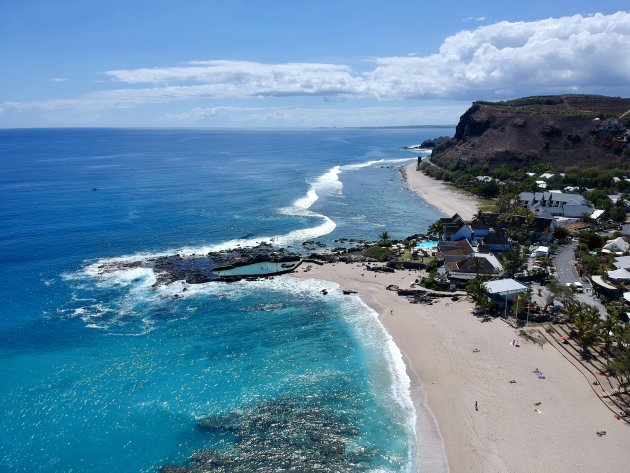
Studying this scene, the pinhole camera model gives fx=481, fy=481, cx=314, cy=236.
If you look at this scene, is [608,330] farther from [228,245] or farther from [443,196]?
[443,196]

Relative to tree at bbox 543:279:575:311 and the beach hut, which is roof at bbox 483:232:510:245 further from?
tree at bbox 543:279:575:311

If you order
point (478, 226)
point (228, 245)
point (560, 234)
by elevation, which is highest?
point (478, 226)

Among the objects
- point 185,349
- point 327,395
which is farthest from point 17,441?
point 327,395

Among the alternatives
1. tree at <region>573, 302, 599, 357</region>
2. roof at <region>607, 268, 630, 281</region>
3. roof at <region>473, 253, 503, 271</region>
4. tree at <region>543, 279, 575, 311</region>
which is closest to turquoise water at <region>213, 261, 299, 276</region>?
roof at <region>473, 253, 503, 271</region>

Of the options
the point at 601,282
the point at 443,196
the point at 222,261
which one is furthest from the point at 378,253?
the point at 443,196

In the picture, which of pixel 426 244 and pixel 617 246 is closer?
pixel 617 246

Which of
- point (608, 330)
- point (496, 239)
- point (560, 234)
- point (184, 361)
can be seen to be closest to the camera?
point (608, 330)
